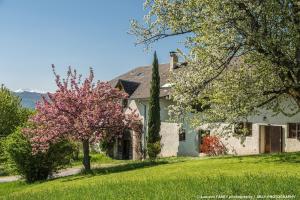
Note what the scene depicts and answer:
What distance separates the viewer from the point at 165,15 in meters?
21.7

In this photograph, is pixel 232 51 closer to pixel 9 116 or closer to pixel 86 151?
pixel 86 151

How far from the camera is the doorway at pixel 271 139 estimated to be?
33.8 meters

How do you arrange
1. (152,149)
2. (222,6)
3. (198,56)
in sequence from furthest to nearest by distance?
(152,149), (198,56), (222,6)

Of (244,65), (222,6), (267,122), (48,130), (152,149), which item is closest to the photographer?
(222,6)

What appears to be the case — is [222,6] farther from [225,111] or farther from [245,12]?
[225,111]

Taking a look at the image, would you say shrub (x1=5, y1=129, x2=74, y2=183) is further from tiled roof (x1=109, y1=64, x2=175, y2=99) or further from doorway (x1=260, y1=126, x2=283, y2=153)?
A: doorway (x1=260, y1=126, x2=283, y2=153)

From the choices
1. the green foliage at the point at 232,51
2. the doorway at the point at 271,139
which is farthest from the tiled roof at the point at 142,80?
the green foliage at the point at 232,51

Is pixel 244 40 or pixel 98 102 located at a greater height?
pixel 244 40

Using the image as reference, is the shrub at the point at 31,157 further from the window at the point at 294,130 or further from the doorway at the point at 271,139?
the window at the point at 294,130

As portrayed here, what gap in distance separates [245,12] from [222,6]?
104cm

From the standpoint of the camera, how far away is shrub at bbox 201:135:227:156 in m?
37.6

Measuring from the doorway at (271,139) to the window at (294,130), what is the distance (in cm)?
82

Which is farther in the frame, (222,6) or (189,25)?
(189,25)

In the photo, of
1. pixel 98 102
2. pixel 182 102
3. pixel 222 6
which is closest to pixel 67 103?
pixel 98 102
